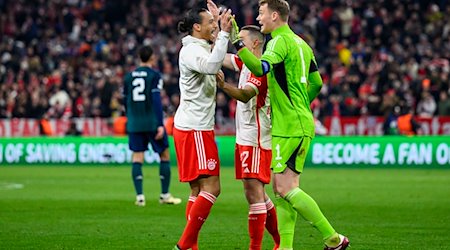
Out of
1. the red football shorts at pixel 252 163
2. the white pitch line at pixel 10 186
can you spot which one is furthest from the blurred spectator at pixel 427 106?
the red football shorts at pixel 252 163

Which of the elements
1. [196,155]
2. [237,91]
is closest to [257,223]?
[196,155]

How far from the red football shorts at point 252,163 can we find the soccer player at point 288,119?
0.34m

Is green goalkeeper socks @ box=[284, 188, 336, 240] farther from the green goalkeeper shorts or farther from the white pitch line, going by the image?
the white pitch line

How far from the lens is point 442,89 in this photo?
1137 inches

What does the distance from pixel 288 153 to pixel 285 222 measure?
0.67 meters

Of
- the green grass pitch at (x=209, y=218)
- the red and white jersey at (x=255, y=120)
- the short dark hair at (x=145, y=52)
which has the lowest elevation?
the green grass pitch at (x=209, y=218)

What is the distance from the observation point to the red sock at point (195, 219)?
955cm

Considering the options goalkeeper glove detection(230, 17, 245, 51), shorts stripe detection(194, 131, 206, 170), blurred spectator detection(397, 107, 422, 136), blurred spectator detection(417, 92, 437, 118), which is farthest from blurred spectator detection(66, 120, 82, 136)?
goalkeeper glove detection(230, 17, 245, 51)

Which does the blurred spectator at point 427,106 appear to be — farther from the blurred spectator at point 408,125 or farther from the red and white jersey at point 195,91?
the red and white jersey at point 195,91

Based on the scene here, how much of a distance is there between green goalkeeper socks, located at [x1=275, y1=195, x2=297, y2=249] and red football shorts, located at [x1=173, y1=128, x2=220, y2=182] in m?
0.68

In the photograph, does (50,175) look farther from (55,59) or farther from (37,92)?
(55,59)

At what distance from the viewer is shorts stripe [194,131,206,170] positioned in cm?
971

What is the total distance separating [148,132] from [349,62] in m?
17.6

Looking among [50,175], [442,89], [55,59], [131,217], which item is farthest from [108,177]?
[55,59]
